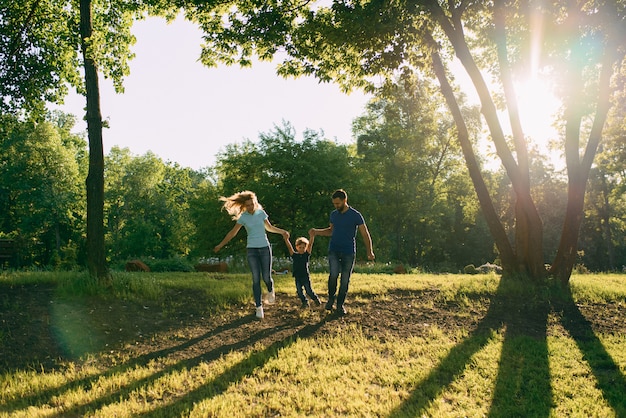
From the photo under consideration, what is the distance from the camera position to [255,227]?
7.58 m

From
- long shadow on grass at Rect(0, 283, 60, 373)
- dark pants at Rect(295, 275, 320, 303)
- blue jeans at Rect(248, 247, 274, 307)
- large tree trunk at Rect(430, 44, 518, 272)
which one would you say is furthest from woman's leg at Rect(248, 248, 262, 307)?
large tree trunk at Rect(430, 44, 518, 272)

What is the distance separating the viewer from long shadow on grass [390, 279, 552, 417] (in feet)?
14.0

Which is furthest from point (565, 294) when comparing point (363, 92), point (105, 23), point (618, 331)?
point (105, 23)

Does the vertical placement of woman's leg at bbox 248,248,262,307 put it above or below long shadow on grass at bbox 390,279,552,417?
above

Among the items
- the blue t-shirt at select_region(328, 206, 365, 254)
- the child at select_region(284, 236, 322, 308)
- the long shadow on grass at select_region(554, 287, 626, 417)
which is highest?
the blue t-shirt at select_region(328, 206, 365, 254)

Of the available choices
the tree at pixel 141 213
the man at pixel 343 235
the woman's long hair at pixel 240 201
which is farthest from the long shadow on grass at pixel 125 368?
the tree at pixel 141 213

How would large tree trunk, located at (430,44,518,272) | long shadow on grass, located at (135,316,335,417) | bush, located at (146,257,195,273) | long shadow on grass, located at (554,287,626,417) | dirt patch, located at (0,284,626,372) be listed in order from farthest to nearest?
bush, located at (146,257,195,273), large tree trunk, located at (430,44,518,272), dirt patch, located at (0,284,626,372), long shadow on grass, located at (554,287,626,417), long shadow on grass, located at (135,316,335,417)

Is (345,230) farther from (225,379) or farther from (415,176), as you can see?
(415,176)

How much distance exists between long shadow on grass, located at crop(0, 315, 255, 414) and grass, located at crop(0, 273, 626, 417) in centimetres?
2

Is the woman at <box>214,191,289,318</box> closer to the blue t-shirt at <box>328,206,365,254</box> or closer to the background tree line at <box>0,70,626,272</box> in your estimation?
the blue t-shirt at <box>328,206,365,254</box>

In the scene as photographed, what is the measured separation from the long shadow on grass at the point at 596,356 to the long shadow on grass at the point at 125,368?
4.30 m

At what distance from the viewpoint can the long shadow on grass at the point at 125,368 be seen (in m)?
4.18

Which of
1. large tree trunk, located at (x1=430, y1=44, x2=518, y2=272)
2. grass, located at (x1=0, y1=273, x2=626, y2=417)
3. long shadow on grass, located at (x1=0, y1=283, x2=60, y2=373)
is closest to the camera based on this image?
grass, located at (x1=0, y1=273, x2=626, y2=417)

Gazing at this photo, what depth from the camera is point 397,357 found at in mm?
5773
